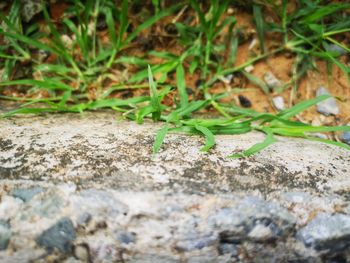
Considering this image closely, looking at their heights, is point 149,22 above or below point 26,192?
above

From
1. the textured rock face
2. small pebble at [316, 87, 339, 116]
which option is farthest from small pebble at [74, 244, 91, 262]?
small pebble at [316, 87, 339, 116]

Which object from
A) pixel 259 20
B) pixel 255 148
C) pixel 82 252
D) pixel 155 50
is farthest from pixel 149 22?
pixel 82 252

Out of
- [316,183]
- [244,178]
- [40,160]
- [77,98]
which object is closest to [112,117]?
[77,98]

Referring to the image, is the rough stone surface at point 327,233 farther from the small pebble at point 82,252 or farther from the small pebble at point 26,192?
the small pebble at point 26,192

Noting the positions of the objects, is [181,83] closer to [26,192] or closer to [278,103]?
[278,103]

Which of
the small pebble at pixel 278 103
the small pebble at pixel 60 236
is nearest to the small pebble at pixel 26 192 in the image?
the small pebble at pixel 60 236

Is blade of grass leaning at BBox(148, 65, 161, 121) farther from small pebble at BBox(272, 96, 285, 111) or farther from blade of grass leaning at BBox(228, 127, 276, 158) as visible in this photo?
small pebble at BBox(272, 96, 285, 111)
